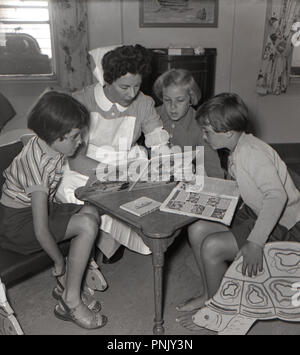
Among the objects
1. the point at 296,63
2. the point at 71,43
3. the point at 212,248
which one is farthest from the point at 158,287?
the point at 296,63

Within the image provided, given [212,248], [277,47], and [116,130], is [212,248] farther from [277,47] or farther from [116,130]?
[277,47]

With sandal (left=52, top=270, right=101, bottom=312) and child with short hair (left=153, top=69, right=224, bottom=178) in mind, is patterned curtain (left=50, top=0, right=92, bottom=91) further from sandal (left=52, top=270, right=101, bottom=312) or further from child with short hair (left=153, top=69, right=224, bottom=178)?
sandal (left=52, top=270, right=101, bottom=312)

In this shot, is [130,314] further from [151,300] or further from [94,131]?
[94,131]

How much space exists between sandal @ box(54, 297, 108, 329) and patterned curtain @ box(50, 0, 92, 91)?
247 cm

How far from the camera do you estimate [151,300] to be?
6.23 ft

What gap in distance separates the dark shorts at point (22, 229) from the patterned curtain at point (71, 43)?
2.36 metres

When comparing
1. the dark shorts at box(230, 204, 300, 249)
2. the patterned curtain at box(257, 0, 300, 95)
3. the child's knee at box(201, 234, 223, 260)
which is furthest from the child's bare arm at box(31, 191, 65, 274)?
the patterned curtain at box(257, 0, 300, 95)

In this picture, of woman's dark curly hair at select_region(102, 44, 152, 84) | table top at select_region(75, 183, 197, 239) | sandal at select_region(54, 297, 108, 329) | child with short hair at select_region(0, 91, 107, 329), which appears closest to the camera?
table top at select_region(75, 183, 197, 239)

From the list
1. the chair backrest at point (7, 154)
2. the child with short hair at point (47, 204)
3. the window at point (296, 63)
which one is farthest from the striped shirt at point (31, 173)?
the window at point (296, 63)

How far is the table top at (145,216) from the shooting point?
1361 millimetres

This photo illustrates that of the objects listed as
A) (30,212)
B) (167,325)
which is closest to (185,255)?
(167,325)

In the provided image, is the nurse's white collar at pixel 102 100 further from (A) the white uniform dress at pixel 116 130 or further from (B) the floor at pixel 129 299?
(B) the floor at pixel 129 299

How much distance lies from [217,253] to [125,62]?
3.08 ft

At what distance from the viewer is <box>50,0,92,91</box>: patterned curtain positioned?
350cm
